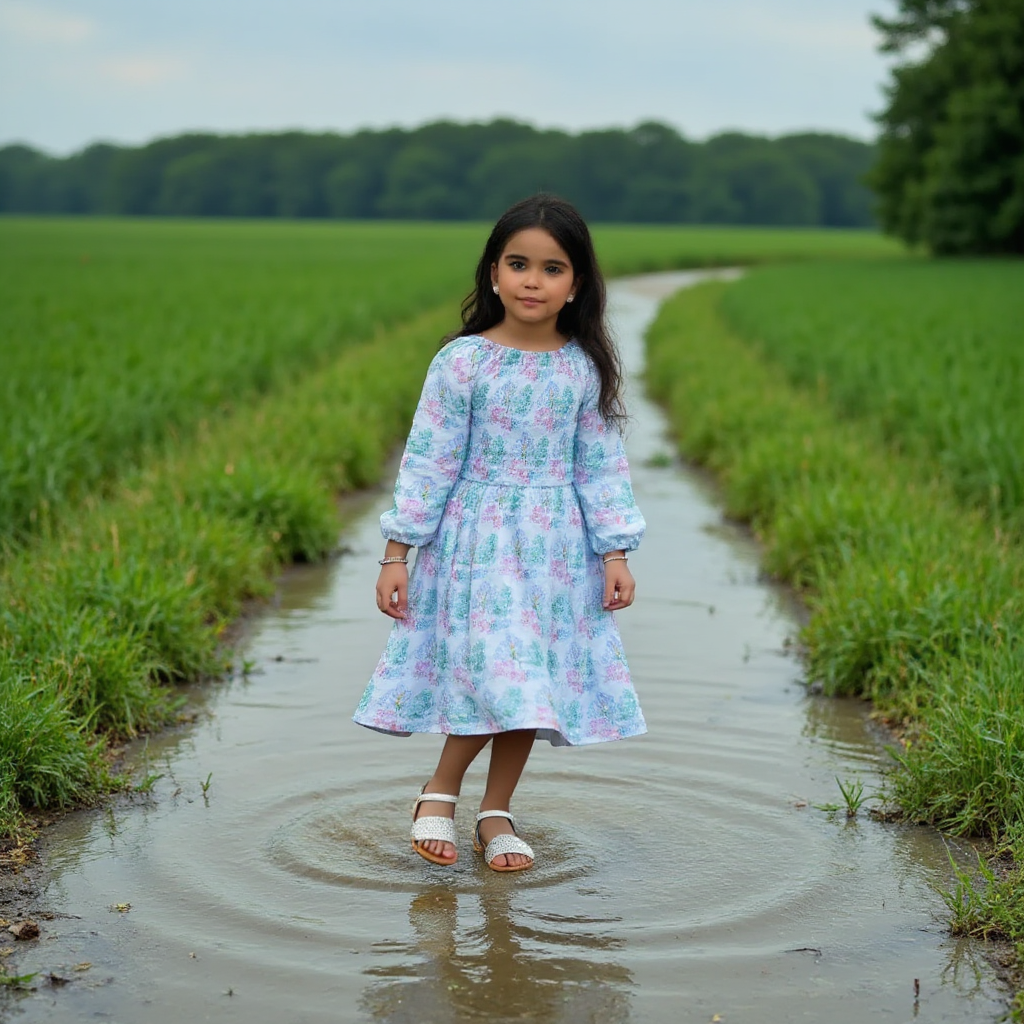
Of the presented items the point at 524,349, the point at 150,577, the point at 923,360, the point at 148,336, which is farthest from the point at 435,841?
the point at 148,336

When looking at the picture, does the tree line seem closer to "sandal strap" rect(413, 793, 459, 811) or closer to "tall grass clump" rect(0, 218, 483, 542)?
"tall grass clump" rect(0, 218, 483, 542)

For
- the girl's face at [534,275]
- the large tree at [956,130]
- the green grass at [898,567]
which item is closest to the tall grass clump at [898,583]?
the green grass at [898,567]

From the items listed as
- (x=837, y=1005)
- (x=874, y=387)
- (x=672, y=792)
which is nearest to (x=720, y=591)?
(x=672, y=792)

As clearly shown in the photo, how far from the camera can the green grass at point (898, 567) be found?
4141 millimetres

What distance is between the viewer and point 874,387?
12.7 m

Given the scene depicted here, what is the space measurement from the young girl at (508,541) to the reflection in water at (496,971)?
32 centimetres

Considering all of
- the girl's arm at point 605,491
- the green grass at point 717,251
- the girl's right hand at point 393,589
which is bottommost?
the green grass at point 717,251

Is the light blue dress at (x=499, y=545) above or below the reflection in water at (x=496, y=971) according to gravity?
above

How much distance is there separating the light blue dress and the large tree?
152 feet

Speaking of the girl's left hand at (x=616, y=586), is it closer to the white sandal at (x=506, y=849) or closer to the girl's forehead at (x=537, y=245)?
the white sandal at (x=506, y=849)

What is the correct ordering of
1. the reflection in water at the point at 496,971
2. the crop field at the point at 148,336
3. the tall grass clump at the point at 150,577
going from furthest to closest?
the crop field at the point at 148,336
the tall grass clump at the point at 150,577
the reflection in water at the point at 496,971

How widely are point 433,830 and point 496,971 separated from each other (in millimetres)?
667

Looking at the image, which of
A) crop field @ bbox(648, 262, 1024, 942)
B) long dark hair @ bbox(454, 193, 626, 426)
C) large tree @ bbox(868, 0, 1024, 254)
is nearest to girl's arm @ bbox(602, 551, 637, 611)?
long dark hair @ bbox(454, 193, 626, 426)

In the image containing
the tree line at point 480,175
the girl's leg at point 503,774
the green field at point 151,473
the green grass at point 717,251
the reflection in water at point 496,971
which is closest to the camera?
the reflection in water at point 496,971
